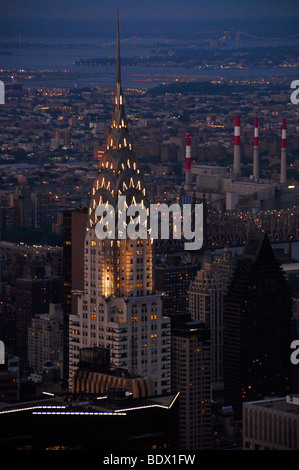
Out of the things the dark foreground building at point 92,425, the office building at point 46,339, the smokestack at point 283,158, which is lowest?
the smokestack at point 283,158

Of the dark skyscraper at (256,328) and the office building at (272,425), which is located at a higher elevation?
the office building at (272,425)

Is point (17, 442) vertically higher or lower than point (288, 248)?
higher

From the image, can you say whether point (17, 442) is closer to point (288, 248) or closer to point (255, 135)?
point (288, 248)

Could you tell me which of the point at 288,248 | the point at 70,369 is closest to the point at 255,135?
the point at 288,248

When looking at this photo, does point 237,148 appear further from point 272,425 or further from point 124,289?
point 272,425

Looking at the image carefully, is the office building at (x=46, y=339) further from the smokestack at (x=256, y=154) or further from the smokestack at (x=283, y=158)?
the smokestack at (x=256, y=154)

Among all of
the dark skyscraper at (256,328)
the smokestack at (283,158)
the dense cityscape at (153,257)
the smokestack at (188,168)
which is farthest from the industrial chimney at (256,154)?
the dark skyscraper at (256,328)
